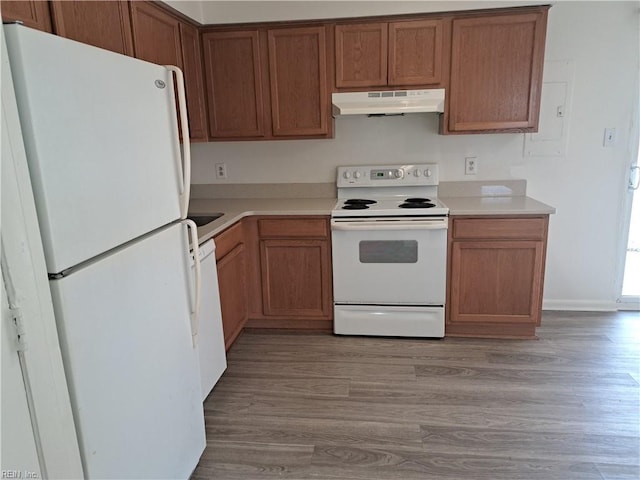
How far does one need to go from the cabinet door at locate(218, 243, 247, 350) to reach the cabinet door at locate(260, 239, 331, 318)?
153mm

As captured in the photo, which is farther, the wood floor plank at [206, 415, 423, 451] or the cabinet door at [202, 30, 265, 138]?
the cabinet door at [202, 30, 265, 138]

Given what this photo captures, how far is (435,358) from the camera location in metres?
2.75

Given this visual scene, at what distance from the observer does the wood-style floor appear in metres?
1.89

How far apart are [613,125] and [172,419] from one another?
11.0ft

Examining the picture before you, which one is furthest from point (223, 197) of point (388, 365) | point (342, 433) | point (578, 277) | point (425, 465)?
point (578, 277)

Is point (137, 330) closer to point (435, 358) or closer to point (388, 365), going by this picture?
point (388, 365)

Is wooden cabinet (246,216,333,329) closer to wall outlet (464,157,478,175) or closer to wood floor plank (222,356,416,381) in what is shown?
wood floor plank (222,356,416,381)

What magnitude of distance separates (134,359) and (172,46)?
2.02 m

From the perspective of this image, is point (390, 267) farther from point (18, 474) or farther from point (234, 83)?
point (18, 474)

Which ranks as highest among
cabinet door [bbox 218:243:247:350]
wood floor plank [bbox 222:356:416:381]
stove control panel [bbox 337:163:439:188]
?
stove control panel [bbox 337:163:439:188]

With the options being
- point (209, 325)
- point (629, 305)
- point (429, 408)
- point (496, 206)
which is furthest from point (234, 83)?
point (629, 305)

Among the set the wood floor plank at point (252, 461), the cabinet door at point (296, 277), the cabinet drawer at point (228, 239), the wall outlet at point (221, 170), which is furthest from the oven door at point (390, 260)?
the wood floor plank at point (252, 461)

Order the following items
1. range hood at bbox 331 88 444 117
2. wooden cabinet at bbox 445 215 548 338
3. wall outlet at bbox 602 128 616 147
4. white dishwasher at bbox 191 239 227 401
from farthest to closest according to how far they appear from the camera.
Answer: wall outlet at bbox 602 128 616 147, range hood at bbox 331 88 444 117, wooden cabinet at bbox 445 215 548 338, white dishwasher at bbox 191 239 227 401

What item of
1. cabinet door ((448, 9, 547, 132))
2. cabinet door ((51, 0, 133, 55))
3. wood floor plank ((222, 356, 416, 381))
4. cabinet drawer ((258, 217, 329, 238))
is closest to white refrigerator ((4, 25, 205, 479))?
cabinet door ((51, 0, 133, 55))
